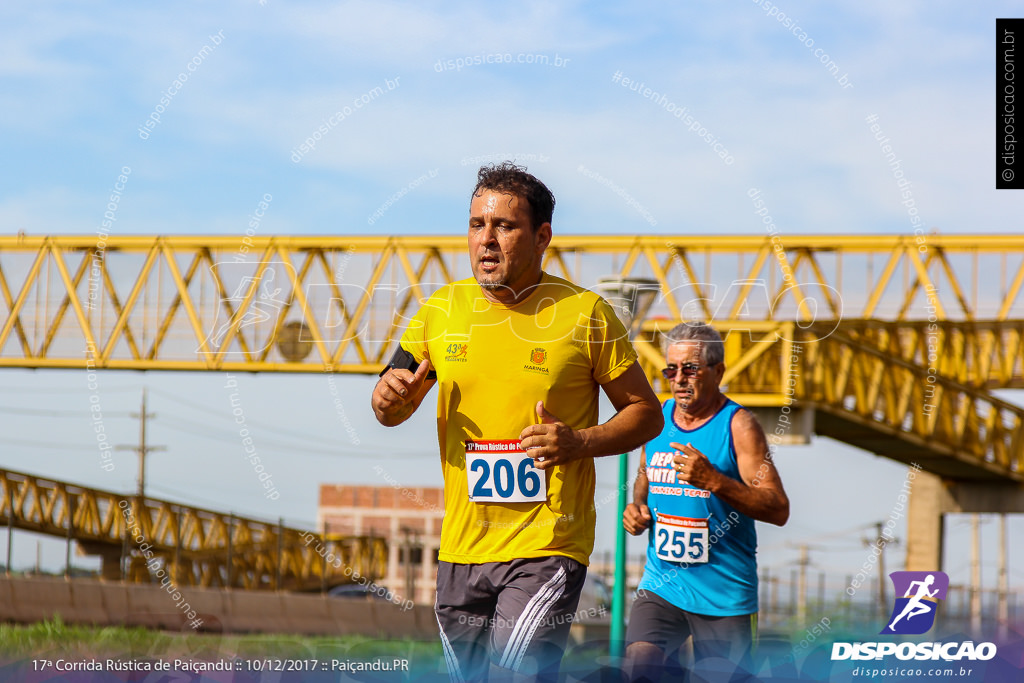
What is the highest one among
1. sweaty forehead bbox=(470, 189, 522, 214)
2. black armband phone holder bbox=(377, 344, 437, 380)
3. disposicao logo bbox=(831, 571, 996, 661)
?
sweaty forehead bbox=(470, 189, 522, 214)

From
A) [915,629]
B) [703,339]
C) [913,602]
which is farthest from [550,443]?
[913,602]

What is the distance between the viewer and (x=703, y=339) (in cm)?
688

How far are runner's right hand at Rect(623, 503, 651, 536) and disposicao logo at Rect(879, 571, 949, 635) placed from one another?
48.1 inches

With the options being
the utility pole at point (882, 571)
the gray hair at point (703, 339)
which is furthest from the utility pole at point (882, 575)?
the gray hair at point (703, 339)

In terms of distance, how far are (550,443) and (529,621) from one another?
61 cm

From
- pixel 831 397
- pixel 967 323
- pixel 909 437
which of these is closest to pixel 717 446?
pixel 831 397

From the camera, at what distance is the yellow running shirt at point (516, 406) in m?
4.76

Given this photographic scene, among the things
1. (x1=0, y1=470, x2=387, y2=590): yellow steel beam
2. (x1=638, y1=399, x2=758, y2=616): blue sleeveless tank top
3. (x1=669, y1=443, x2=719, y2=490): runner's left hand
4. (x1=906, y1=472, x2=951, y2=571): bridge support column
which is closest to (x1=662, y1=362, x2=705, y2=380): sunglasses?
(x1=638, y1=399, x2=758, y2=616): blue sleeveless tank top

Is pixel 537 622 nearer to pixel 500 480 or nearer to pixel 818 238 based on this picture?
pixel 500 480

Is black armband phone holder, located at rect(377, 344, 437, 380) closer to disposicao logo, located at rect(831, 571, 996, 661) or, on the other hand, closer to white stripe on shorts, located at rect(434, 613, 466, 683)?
white stripe on shorts, located at rect(434, 613, 466, 683)

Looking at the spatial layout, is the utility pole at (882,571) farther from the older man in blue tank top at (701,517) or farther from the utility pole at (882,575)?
→ the older man in blue tank top at (701,517)

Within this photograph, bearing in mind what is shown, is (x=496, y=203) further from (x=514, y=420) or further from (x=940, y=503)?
(x=940, y=503)

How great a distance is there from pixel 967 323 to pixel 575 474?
27.5 m

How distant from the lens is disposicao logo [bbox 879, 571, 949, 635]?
6.84 meters
